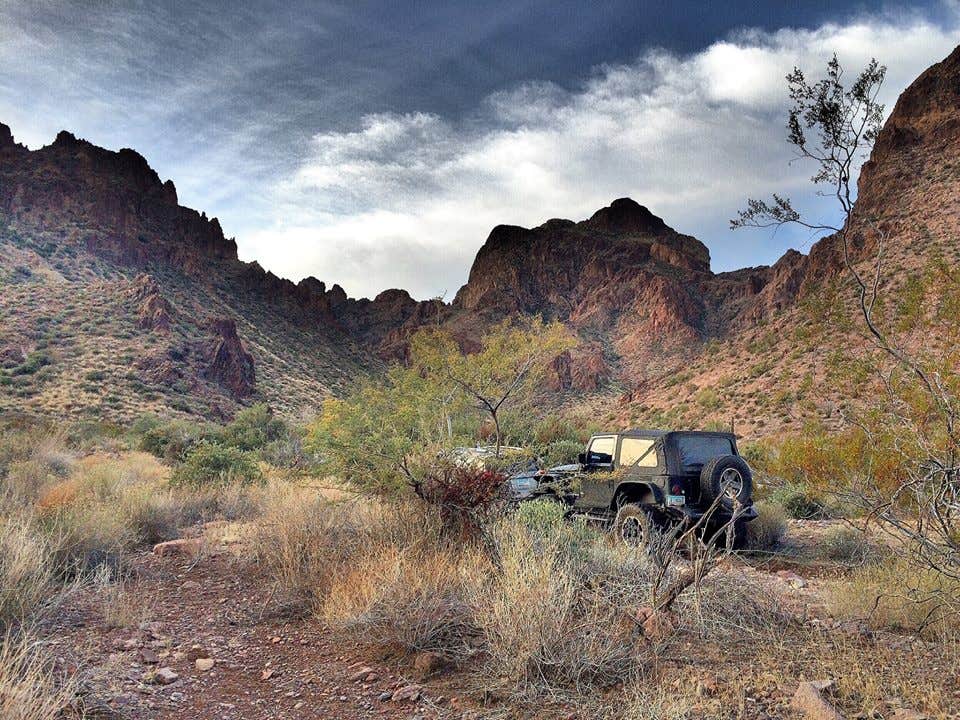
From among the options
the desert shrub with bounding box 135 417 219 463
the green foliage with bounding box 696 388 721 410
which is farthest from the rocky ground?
the green foliage with bounding box 696 388 721 410

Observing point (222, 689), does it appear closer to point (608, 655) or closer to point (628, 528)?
point (608, 655)

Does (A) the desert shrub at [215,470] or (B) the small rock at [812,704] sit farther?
(A) the desert shrub at [215,470]

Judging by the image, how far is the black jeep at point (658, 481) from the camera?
8.32m

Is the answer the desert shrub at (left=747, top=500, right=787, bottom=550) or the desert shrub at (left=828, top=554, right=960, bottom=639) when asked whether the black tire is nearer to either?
the desert shrub at (left=747, top=500, right=787, bottom=550)

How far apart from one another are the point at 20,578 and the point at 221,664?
6.47 ft

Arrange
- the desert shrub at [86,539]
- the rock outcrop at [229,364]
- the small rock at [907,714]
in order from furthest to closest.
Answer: the rock outcrop at [229,364] → the desert shrub at [86,539] → the small rock at [907,714]

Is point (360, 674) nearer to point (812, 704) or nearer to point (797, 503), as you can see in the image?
point (812, 704)

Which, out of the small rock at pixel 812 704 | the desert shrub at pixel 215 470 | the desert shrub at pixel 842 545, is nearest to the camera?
the small rock at pixel 812 704

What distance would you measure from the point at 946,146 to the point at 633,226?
74.4 meters

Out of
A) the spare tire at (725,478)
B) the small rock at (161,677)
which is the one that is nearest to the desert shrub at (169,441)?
the small rock at (161,677)

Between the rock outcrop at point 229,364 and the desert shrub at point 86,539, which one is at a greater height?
the rock outcrop at point 229,364

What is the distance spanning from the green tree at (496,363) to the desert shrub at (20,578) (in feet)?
19.4

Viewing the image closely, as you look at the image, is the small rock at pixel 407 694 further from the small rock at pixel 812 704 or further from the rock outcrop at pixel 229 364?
the rock outcrop at pixel 229 364

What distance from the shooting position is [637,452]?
9336 mm
